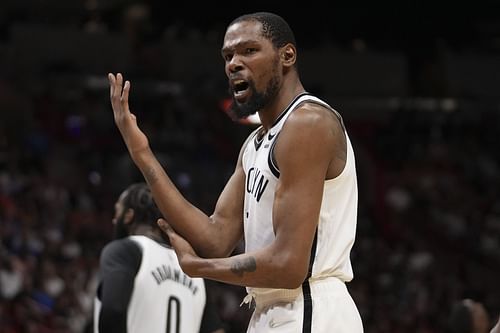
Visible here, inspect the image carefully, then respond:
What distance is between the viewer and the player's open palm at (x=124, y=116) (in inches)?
141

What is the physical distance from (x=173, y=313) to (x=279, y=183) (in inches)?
66.5

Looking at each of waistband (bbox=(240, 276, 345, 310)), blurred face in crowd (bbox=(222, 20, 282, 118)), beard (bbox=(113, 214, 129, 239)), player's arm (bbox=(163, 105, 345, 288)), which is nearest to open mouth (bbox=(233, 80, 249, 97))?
blurred face in crowd (bbox=(222, 20, 282, 118))

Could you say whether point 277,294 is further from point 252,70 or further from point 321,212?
point 252,70

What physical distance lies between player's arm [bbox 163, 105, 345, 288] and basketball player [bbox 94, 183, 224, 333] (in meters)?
1.35

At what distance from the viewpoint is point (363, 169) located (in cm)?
1819

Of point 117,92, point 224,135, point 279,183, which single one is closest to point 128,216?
point 117,92

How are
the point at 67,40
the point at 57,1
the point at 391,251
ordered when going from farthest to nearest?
the point at 57,1 < the point at 67,40 < the point at 391,251

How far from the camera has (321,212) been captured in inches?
138

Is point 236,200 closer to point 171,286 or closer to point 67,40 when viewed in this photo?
point 171,286

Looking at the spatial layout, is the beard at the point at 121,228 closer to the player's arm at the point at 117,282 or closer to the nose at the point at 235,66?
the player's arm at the point at 117,282

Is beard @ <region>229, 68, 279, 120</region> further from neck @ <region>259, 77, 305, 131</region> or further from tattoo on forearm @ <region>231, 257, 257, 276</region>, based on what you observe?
tattoo on forearm @ <region>231, 257, 257, 276</region>

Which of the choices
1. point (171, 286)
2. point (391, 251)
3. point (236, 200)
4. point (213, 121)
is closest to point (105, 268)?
point (171, 286)

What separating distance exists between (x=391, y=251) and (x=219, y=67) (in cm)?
438

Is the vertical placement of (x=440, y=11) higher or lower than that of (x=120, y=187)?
higher
